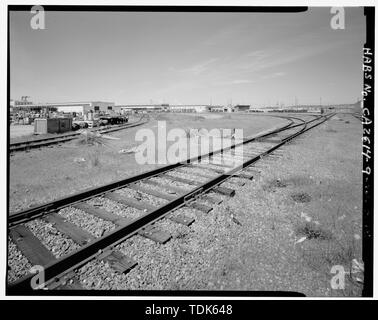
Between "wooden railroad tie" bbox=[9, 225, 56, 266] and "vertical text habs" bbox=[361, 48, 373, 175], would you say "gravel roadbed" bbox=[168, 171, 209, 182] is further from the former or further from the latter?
"vertical text habs" bbox=[361, 48, 373, 175]

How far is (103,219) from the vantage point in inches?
167

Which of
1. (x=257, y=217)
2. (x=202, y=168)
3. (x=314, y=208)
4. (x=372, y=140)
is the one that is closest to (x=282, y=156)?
(x=202, y=168)

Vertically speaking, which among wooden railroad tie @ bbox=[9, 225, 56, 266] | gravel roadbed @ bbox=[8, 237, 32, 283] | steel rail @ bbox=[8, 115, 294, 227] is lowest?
gravel roadbed @ bbox=[8, 237, 32, 283]

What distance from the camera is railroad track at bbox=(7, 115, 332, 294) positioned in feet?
9.85

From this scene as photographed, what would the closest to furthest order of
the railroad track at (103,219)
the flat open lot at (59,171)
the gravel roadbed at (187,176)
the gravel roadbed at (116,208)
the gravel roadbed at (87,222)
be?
the railroad track at (103,219) → the gravel roadbed at (87,222) → the gravel roadbed at (116,208) → the flat open lot at (59,171) → the gravel roadbed at (187,176)

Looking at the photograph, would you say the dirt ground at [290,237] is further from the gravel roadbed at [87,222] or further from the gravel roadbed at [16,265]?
the gravel roadbed at [16,265]

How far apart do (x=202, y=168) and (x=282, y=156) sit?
12.8 feet

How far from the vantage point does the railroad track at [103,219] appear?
3002 millimetres

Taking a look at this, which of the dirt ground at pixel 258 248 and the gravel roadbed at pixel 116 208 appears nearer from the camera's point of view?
the dirt ground at pixel 258 248

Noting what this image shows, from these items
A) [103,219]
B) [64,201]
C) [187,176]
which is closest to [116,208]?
[103,219]

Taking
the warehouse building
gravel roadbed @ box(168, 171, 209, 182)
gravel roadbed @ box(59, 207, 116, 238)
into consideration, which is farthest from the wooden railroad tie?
the warehouse building

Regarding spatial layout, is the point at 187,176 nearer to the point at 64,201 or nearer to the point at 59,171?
the point at 64,201

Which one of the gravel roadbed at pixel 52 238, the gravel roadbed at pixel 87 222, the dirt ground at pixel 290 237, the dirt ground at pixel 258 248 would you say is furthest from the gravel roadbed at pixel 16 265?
the dirt ground at pixel 290 237
